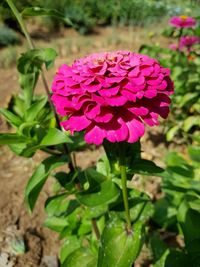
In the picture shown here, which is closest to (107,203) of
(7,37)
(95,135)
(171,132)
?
(95,135)

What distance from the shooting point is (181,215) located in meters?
1.74

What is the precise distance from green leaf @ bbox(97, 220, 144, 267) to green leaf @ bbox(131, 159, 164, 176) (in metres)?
0.25

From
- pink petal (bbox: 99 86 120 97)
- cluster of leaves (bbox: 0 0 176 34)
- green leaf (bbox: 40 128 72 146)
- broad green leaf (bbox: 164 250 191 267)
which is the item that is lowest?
cluster of leaves (bbox: 0 0 176 34)

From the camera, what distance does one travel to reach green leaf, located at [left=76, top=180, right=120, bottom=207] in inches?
52.0

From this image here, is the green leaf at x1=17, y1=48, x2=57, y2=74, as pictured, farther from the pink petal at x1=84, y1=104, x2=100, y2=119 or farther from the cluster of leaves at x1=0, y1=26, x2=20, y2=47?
the cluster of leaves at x1=0, y1=26, x2=20, y2=47

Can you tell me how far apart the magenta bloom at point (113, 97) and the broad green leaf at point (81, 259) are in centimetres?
89

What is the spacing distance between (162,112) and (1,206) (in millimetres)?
1616

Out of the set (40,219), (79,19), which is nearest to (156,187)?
(40,219)

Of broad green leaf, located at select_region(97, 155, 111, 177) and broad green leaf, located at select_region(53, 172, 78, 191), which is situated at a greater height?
broad green leaf, located at select_region(97, 155, 111, 177)

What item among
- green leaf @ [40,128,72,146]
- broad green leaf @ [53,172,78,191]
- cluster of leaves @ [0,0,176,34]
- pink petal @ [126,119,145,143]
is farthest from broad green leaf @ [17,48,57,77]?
cluster of leaves @ [0,0,176,34]

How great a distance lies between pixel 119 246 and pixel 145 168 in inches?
12.2

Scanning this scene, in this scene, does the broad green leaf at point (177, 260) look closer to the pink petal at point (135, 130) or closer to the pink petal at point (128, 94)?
the pink petal at point (135, 130)

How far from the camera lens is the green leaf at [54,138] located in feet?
4.24

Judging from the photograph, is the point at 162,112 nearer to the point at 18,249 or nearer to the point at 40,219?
the point at 18,249
